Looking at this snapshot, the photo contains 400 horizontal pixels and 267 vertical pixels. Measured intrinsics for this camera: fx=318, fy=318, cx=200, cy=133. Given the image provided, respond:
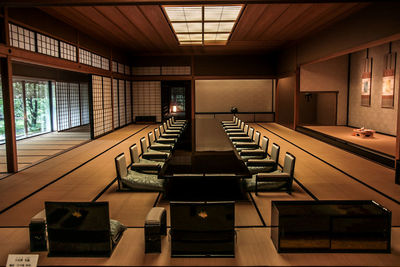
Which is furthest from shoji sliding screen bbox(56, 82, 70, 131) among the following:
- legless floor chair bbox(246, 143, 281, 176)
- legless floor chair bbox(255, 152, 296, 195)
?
legless floor chair bbox(255, 152, 296, 195)

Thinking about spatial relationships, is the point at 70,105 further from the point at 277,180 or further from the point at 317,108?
the point at 277,180

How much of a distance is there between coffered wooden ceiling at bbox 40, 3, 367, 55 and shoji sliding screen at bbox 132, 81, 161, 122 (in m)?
2.25

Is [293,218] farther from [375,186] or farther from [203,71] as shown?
[203,71]

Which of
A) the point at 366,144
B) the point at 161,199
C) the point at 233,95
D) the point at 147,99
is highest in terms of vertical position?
the point at 233,95

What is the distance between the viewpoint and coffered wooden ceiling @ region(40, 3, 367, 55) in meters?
5.48

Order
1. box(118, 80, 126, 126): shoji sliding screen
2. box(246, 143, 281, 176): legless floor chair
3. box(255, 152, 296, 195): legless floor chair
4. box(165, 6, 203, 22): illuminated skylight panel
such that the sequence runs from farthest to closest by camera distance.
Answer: box(118, 80, 126, 126): shoji sliding screen < box(165, 6, 203, 22): illuminated skylight panel < box(246, 143, 281, 176): legless floor chair < box(255, 152, 296, 195): legless floor chair

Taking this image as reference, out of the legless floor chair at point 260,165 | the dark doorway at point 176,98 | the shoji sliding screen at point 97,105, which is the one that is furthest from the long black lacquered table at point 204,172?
the dark doorway at point 176,98

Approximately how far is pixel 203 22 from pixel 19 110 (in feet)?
17.5

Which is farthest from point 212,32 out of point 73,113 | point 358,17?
point 73,113

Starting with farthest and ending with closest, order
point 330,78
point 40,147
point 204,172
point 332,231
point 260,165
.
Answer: point 330,78 → point 40,147 → point 260,165 → point 204,172 → point 332,231

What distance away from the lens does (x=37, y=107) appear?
8.93 metres

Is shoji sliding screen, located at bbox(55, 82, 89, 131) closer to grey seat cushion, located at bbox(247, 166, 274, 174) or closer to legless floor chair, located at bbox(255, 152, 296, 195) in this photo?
grey seat cushion, located at bbox(247, 166, 274, 174)

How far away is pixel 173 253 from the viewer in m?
2.17

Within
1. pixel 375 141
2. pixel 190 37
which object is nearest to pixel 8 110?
pixel 190 37
